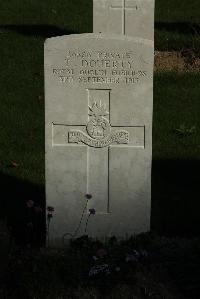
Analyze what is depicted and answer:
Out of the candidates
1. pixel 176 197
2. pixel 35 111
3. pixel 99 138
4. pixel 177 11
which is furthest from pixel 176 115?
pixel 177 11

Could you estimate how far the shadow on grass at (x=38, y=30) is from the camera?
45.4ft

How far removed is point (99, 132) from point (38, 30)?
28.2ft

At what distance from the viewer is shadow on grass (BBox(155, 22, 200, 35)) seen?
13887 millimetres

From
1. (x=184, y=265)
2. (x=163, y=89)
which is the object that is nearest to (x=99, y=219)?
(x=184, y=265)

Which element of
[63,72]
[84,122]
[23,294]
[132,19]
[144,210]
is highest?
[132,19]

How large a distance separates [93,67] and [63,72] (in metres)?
0.22

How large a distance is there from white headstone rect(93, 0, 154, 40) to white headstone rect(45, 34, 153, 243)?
5274mm

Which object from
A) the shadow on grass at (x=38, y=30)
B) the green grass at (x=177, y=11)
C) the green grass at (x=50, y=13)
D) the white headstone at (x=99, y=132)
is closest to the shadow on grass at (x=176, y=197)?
the white headstone at (x=99, y=132)

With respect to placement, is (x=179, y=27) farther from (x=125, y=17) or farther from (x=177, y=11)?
(x=125, y=17)

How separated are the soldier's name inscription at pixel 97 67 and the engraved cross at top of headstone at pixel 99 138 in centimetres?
14

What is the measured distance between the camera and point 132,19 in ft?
36.1

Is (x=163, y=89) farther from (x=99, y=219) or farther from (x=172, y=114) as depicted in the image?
(x=99, y=219)

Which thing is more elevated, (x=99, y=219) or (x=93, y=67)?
(x=93, y=67)

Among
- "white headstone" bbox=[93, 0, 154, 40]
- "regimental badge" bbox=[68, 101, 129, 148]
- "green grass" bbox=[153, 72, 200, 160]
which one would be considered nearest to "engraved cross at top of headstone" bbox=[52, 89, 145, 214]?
"regimental badge" bbox=[68, 101, 129, 148]
